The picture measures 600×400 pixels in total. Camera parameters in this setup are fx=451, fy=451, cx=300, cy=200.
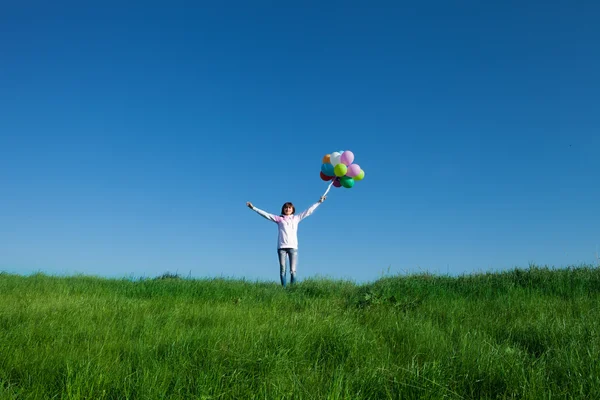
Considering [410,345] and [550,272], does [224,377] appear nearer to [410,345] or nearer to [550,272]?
[410,345]

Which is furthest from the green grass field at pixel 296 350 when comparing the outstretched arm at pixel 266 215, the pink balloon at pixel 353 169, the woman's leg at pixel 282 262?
the pink balloon at pixel 353 169

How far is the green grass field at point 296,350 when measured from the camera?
368cm

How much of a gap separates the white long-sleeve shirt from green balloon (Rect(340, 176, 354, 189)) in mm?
931

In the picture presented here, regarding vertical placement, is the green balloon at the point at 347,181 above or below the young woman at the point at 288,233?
above

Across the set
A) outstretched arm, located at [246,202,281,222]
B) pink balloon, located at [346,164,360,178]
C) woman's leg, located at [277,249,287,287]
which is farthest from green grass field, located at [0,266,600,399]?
pink balloon, located at [346,164,360,178]

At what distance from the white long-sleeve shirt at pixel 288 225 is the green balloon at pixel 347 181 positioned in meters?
0.93

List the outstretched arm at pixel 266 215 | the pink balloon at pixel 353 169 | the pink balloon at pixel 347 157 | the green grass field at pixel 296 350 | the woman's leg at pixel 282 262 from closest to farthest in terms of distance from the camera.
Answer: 1. the green grass field at pixel 296 350
2. the pink balloon at pixel 347 157
3. the pink balloon at pixel 353 169
4. the woman's leg at pixel 282 262
5. the outstretched arm at pixel 266 215

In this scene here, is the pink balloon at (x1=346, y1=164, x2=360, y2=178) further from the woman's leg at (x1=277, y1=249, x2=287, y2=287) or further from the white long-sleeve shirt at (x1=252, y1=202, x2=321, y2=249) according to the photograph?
the woman's leg at (x1=277, y1=249, x2=287, y2=287)

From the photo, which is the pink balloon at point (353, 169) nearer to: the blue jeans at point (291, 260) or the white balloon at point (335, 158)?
the white balloon at point (335, 158)

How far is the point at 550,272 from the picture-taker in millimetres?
11133

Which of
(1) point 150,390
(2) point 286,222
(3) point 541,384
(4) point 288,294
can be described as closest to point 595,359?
(3) point 541,384

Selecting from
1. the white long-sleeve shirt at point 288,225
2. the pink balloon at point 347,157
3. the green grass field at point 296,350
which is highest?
the pink balloon at point 347,157

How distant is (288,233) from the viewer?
12891 millimetres

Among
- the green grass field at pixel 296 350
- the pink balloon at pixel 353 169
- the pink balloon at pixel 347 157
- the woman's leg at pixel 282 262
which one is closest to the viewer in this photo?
the green grass field at pixel 296 350
